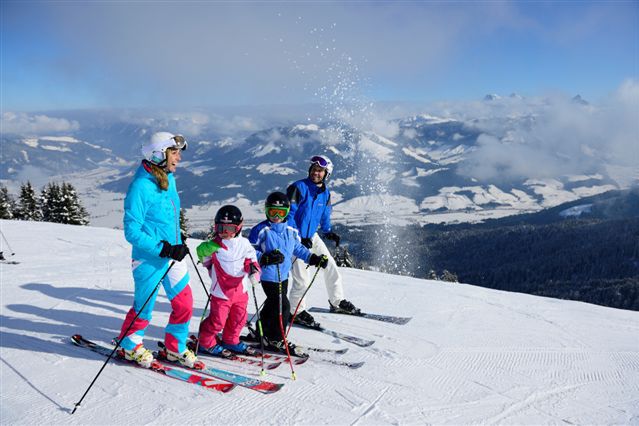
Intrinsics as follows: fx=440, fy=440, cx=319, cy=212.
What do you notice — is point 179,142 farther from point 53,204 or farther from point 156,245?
point 53,204

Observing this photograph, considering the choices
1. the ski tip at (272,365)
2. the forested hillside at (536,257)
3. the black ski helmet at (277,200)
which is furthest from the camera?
the forested hillside at (536,257)

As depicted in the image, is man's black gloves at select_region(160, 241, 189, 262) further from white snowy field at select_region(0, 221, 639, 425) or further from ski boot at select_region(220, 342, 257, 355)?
ski boot at select_region(220, 342, 257, 355)

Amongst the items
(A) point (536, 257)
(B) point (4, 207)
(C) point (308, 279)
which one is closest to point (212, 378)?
(C) point (308, 279)

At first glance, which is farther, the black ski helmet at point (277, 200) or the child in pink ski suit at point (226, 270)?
the black ski helmet at point (277, 200)

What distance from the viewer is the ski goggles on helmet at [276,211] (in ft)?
17.2

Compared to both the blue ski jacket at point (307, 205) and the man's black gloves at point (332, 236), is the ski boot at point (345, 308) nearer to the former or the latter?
the man's black gloves at point (332, 236)

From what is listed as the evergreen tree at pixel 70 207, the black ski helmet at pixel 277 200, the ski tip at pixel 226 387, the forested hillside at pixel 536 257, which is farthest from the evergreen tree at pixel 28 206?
the forested hillside at pixel 536 257

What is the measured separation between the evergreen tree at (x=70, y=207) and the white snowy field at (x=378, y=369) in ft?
99.5

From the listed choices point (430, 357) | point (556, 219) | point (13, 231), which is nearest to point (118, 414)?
point (430, 357)

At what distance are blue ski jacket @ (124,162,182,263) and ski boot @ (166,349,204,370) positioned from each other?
3.38 feet

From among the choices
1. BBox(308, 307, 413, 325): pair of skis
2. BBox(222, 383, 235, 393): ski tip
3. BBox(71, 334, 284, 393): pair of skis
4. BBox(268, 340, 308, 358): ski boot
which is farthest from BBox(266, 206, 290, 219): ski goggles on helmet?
BBox(308, 307, 413, 325): pair of skis

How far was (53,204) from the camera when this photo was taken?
119 feet

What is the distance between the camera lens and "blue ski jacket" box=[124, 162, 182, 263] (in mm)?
4109

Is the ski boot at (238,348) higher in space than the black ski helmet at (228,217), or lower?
lower
